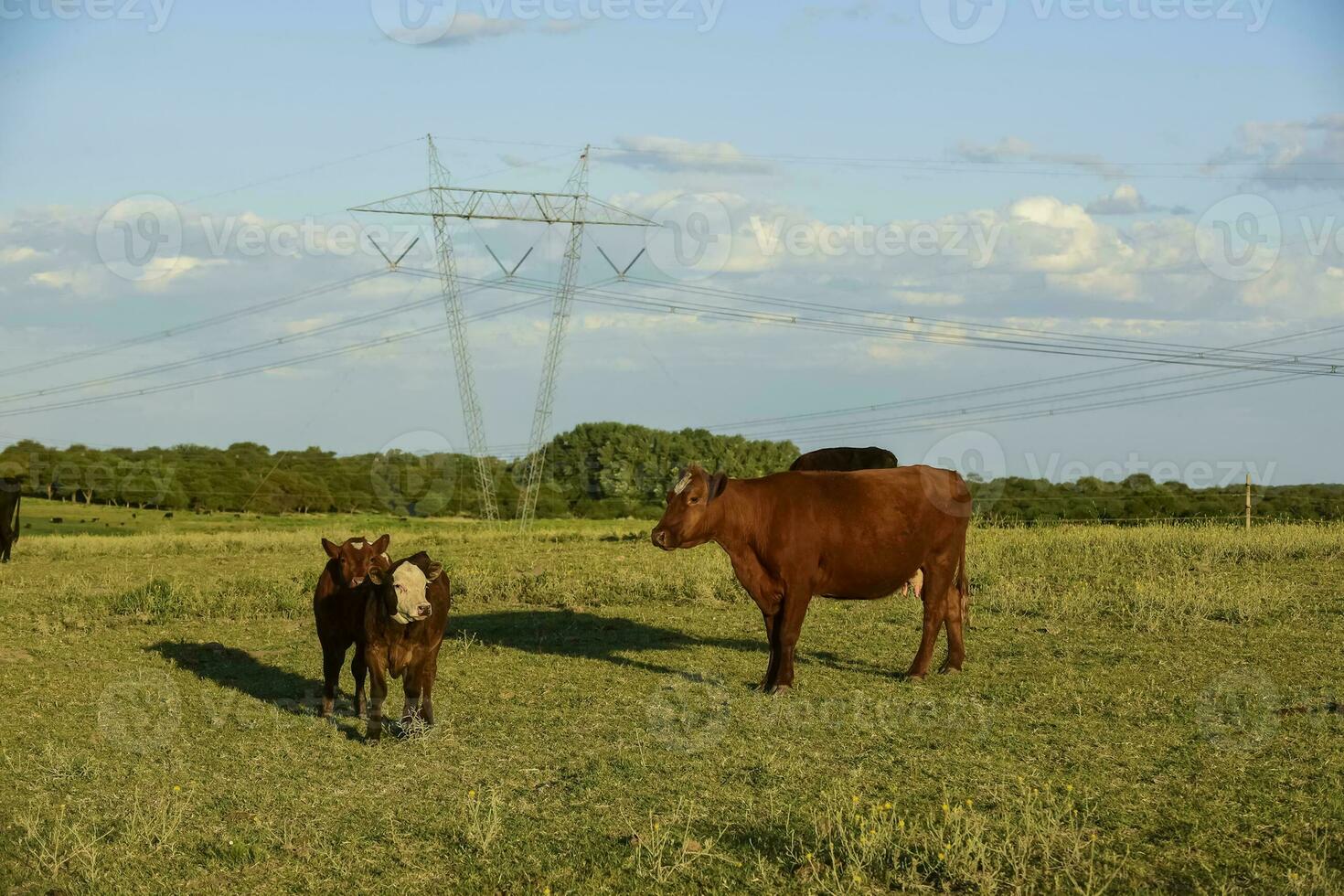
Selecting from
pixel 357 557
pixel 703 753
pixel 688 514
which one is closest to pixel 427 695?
pixel 357 557

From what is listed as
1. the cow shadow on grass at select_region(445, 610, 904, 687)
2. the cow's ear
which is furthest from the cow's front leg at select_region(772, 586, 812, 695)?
the cow's ear

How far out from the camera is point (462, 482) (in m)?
70.2

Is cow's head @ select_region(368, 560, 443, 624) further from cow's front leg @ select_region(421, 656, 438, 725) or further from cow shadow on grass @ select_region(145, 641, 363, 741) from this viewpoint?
cow shadow on grass @ select_region(145, 641, 363, 741)

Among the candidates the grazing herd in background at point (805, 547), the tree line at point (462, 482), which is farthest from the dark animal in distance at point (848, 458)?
the tree line at point (462, 482)

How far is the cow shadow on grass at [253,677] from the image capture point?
11062 millimetres

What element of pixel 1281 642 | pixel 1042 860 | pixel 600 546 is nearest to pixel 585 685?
pixel 1042 860

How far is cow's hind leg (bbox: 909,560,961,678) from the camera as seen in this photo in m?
11.8

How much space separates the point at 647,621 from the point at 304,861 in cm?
947

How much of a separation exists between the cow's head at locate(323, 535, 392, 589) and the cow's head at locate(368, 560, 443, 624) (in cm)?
27

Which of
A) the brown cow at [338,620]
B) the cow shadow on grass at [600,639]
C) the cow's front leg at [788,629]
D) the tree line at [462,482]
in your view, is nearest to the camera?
the brown cow at [338,620]

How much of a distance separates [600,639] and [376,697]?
5405 millimetres

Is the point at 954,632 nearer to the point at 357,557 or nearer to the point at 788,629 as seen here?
the point at 788,629

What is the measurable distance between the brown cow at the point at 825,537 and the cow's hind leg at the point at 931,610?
1 cm

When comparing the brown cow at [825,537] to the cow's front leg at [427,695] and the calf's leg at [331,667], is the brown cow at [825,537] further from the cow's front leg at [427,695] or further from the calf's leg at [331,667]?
the calf's leg at [331,667]
